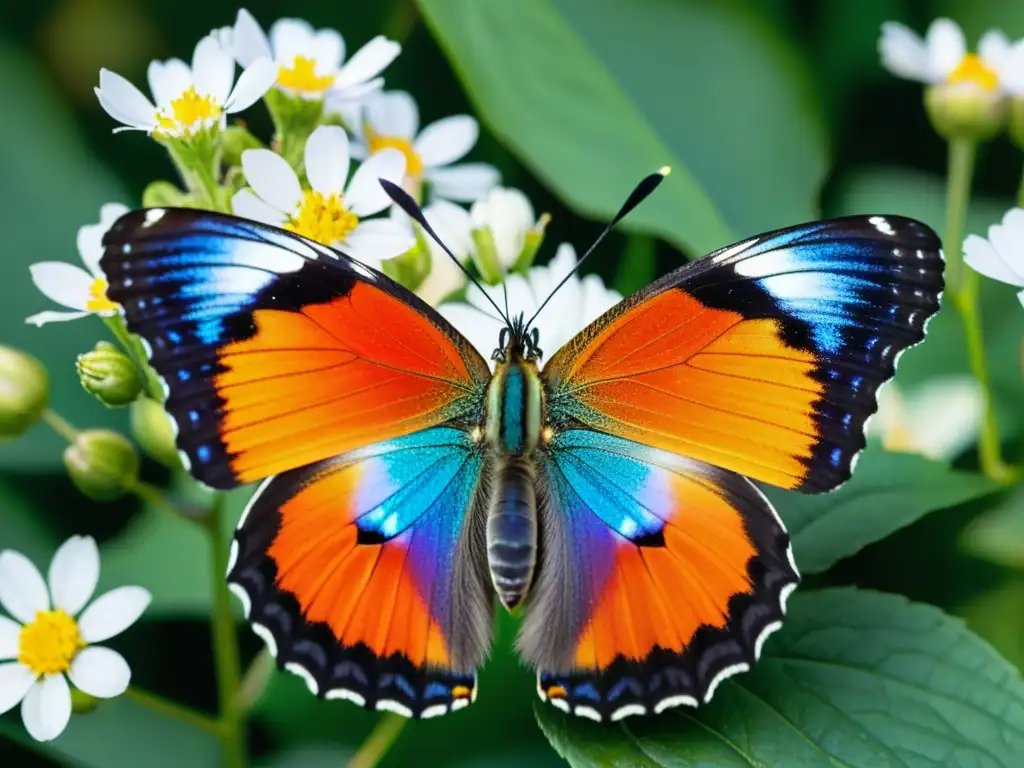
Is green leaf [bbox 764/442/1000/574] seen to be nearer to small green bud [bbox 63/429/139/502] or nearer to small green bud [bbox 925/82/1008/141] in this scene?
small green bud [bbox 925/82/1008/141]

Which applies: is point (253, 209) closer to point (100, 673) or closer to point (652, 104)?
point (100, 673)

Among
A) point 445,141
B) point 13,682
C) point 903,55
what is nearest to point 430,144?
point 445,141

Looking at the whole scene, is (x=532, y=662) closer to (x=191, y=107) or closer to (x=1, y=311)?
(x=191, y=107)

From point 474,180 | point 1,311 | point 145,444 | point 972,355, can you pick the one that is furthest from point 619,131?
point 1,311

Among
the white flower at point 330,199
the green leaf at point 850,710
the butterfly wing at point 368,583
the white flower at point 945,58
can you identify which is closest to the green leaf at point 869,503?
the green leaf at point 850,710

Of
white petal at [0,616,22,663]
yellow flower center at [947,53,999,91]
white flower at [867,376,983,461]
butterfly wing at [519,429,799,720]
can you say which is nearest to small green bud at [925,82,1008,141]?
yellow flower center at [947,53,999,91]
